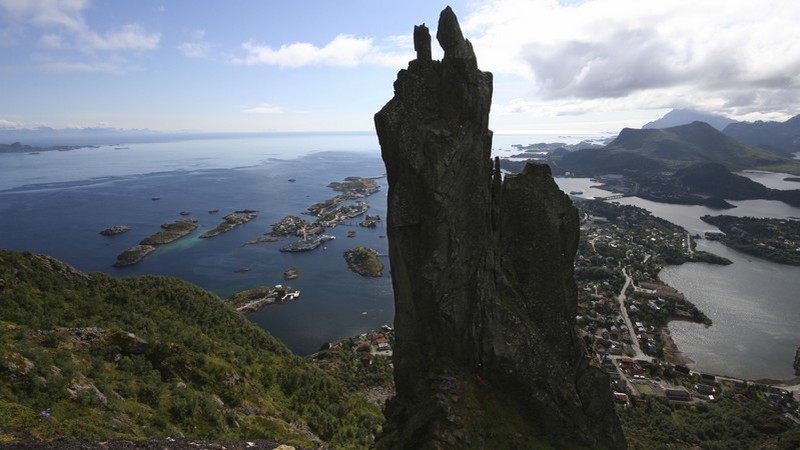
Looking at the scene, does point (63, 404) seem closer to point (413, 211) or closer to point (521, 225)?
point (413, 211)

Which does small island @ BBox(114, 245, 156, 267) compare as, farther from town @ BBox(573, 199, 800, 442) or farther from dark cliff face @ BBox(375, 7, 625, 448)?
town @ BBox(573, 199, 800, 442)

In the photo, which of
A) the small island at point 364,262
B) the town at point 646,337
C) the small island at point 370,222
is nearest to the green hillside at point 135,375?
the town at point 646,337

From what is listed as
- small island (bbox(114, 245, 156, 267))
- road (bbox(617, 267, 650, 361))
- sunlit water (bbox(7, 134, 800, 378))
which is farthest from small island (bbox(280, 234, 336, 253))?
road (bbox(617, 267, 650, 361))

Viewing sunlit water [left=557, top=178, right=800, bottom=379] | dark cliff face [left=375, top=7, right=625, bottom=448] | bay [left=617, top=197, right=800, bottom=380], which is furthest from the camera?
sunlit water [left=557, top=178, right=800, bottom=379]

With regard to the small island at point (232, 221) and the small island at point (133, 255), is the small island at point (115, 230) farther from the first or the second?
the small island at point (232, 221)

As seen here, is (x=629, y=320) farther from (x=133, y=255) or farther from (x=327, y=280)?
(x=133, y=255)

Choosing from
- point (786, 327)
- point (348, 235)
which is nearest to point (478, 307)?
point (786, 327)

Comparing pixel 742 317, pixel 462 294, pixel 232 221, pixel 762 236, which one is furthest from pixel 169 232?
pixel 762 236
